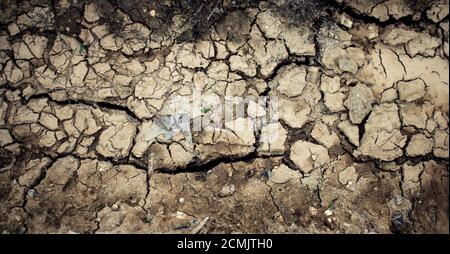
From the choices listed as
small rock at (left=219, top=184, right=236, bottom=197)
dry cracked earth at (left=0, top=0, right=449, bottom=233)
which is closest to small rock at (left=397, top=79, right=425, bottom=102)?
dry cracked earth at (left=0, top=0, right=449, bottom=233)

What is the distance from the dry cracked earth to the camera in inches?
84.6

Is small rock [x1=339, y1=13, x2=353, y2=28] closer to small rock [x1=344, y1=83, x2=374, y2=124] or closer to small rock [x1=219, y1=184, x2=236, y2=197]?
small rock [x1=344, y1=83, x2=374, y2=124]

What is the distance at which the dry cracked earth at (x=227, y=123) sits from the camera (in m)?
2.15

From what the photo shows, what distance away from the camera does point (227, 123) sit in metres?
2.40

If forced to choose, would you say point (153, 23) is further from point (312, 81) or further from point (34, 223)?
point (34, 223)

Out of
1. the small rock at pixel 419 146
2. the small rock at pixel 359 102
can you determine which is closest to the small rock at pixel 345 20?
the small rock at pixel 359 102

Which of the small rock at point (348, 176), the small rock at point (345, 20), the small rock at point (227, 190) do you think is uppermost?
the small rock at point (345, 20)

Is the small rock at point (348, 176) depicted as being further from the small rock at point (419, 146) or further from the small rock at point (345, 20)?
the small rock at point (345, 20)

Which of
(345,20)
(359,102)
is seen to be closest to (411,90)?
(359,102)

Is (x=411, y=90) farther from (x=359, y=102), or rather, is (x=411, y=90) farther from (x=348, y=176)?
(x=348, y=176)

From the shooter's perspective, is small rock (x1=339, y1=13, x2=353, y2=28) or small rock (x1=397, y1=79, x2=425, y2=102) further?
small rock (x1=339, y1=13, x2=353, y2=28)

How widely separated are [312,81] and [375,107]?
0.47 m

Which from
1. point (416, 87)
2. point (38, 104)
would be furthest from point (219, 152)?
point (416, 87)

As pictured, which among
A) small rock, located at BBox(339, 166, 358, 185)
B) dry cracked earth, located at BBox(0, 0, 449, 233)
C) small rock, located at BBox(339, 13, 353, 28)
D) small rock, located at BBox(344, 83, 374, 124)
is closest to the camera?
dry cracked earth, located at BBox(0, 0, 449, 233)
